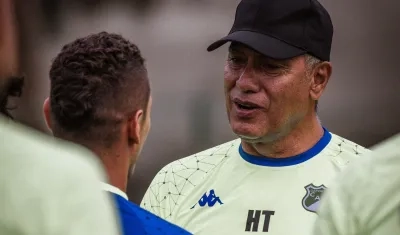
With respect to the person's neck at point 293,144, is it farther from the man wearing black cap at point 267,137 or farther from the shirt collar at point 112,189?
the shirt collar at point 112,189

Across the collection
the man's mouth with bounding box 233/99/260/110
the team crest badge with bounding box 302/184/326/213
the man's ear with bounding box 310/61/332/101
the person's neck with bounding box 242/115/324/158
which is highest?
the man's ear with bounding box 310/61/332/101

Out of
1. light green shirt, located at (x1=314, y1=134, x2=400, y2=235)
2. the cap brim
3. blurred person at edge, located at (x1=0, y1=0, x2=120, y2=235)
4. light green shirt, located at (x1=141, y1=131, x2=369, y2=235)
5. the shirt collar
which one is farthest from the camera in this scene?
the cap brim

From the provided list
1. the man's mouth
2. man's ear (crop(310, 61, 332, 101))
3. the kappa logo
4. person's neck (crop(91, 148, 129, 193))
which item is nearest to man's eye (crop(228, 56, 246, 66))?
the man's mouth

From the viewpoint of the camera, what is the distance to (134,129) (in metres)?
2.12

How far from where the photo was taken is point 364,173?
1.42 meters

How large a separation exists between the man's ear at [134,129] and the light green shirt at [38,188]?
0.86m

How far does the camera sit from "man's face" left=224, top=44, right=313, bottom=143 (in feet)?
9.51

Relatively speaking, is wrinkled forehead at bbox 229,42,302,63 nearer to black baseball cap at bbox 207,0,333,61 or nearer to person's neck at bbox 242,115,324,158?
black baseball cap at bbox 207,0,333,61

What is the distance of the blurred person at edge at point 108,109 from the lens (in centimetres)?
203

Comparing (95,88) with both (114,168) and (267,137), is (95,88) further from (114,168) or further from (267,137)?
(267,137)

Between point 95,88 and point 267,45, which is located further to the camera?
point 267,45

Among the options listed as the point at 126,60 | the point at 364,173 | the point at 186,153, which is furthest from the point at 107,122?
the point at 186,153

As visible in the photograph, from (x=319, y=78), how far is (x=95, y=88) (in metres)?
1.16

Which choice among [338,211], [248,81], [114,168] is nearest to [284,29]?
[248,81]
